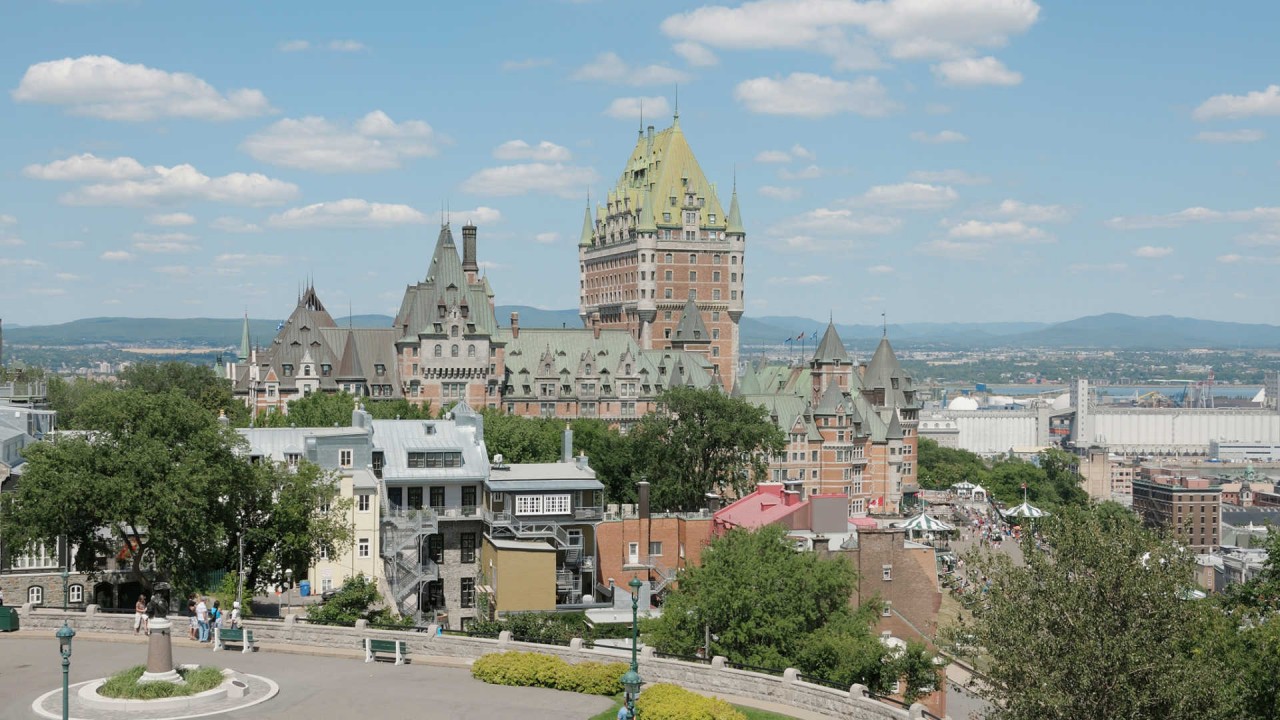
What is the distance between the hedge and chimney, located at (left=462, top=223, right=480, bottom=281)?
11364 cm

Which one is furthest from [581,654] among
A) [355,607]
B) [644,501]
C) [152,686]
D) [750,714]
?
[644,501]

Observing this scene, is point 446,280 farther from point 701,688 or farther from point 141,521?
point 701,688

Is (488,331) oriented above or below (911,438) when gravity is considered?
above

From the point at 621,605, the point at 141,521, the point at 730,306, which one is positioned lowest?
the point at 621,605

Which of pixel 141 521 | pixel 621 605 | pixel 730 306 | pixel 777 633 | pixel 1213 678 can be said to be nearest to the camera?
pixel 1213 678

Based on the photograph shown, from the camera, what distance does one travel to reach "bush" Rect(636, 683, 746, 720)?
39438 millimetres

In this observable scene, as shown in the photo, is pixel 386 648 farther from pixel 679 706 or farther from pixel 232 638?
pixel 679 706

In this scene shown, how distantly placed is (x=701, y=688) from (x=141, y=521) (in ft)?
86.4

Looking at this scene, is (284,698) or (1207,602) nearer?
(284,698)

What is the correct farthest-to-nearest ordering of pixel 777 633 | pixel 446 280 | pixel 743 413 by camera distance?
pixel 446 280
pixel 743 413
pixel 777 633

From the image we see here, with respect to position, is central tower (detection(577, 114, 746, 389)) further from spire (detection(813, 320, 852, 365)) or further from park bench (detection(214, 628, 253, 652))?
park bench (detection(214, 628, 253, 652))

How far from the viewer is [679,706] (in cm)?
3975

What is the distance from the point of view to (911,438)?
164500mm

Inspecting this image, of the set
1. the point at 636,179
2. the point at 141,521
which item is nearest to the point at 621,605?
the point at 141,521
